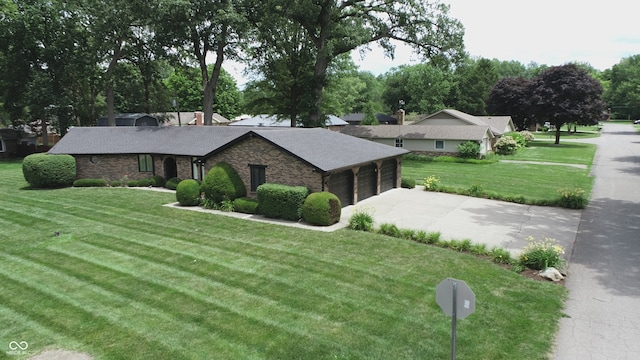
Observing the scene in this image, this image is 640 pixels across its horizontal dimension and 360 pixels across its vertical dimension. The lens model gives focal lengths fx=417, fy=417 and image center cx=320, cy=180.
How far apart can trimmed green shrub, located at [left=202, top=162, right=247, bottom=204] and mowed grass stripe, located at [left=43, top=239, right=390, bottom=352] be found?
24.1 ft

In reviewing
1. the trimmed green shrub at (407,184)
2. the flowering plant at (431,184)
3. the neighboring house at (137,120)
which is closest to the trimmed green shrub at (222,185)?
the trimmed green shrub at (407,184)

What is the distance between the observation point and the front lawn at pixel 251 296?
927 centimetres

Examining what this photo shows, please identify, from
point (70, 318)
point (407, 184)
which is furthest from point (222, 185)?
point (407, 184)

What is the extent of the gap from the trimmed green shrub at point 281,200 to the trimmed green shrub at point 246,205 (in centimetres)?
55

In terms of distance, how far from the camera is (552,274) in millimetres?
12758

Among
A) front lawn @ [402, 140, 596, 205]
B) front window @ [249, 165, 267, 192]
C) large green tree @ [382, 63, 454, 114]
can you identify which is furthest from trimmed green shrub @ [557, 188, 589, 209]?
large green tree @ [382, 63, 454, 114]

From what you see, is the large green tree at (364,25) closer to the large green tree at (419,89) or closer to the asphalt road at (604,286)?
the asphalt road at (604,286)

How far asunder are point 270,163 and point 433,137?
27546 millimetres

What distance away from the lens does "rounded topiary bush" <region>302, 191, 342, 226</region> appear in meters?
18.5

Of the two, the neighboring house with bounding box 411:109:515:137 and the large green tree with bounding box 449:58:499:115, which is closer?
the neighboring house with bounding box 411:109:515:137

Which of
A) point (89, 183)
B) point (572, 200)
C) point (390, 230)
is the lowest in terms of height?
point (390, 230)

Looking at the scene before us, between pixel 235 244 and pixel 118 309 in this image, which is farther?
pixel 235 244

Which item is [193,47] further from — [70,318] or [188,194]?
[70,318]

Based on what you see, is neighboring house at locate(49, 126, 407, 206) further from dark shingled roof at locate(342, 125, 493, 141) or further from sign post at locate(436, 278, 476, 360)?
dark shingled roof at locate(342, 125, 493, 141)
